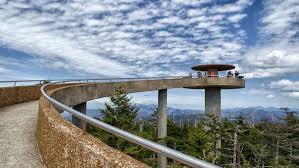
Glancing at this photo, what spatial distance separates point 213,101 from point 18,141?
41245 millimetres

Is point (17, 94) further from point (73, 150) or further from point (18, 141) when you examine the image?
point (73, 150)

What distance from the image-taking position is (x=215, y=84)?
4875 centimetres

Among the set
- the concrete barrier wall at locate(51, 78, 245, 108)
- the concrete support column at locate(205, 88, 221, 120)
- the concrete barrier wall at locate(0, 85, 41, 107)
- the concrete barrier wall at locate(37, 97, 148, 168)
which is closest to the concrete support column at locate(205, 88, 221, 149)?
the concrete support column at locate(205, 88, 221, 120)

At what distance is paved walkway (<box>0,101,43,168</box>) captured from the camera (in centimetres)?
910

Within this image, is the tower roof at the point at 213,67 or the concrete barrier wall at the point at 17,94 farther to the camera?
the tower roof at the point at 213,67

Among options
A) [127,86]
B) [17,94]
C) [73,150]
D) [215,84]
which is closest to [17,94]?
[17,94]

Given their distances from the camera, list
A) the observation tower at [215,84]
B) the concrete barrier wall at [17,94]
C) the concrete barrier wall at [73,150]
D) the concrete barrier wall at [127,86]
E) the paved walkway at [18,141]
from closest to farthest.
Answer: the concrete barrier wall at [73,150]
the paved walkway at [18,141]
the concrete barrier wall at [127,86]
the concrete barrier wall at [17,94]
the observation tower at [215,84]

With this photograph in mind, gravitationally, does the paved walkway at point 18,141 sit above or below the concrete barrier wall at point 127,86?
below

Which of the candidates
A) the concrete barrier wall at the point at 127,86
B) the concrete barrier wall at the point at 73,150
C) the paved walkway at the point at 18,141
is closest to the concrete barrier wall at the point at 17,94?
the concrete barrier wall at the point at 127,86

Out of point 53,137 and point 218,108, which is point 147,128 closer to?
point 218,108

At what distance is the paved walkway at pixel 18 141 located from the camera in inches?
358

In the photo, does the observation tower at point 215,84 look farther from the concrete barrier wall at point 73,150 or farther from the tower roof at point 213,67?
the concrete barrier wall at point 73,150

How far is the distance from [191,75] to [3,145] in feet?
129

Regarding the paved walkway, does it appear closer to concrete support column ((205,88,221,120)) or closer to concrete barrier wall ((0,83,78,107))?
concrete barrier wall ((0,83,78,107))
